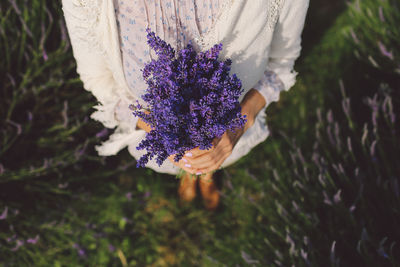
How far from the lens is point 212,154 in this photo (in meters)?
1.32

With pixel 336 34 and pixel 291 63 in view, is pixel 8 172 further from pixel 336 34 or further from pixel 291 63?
pixel 336 34

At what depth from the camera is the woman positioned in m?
1.02

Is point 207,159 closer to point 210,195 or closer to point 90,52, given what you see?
point 90,52

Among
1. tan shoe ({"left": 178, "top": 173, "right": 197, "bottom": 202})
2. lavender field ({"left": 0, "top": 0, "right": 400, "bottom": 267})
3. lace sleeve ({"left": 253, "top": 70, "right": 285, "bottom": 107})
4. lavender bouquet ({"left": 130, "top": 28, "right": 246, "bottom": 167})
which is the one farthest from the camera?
tan shoe ({"left": 178, "top": 173, "right": 197, "bottom": 202})

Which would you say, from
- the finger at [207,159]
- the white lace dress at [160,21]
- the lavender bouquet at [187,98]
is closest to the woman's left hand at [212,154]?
the finger at [207,159]

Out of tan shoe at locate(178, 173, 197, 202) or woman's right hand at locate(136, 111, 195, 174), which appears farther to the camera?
tan shoe at locate(178, 173, 197, 202)

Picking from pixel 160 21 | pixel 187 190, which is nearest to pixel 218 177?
pixel 187 190

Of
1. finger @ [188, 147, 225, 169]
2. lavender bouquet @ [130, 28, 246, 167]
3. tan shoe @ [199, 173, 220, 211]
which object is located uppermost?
lavender bouquet @ [130, 28, 246, 167]

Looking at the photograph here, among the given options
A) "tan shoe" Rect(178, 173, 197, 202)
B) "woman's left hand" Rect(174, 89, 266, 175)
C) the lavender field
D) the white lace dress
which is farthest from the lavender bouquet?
"tan shoe" Rect(178, 173, 197, 202)

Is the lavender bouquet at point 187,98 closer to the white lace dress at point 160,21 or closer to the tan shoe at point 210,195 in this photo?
the white lace dress at point 160,21

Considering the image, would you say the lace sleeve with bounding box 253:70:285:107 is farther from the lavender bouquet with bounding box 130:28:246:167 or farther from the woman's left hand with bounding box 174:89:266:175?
the lavender bouquet with bounding box 130:28:246:167

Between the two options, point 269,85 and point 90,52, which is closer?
point 90,52

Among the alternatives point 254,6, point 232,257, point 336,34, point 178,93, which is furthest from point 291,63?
point 336,34

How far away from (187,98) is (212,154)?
0.40 m
